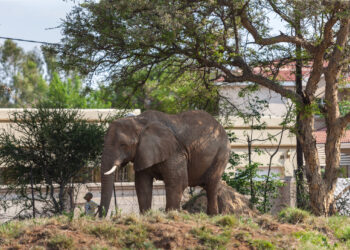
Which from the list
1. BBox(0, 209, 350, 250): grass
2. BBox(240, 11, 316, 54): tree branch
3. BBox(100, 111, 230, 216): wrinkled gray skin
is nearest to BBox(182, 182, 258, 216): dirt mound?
BBox(100, 111, 230, 216): wrinkled gray skin

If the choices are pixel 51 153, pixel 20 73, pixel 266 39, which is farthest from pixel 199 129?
pixel 20 73

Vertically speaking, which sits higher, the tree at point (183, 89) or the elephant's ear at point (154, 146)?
the tree at point (183, 89)

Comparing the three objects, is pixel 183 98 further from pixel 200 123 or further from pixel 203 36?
pixel 200 123

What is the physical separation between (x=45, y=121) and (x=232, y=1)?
5.50m

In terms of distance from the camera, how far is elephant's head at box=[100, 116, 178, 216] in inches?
426

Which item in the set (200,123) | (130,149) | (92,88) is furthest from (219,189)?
(92,88)

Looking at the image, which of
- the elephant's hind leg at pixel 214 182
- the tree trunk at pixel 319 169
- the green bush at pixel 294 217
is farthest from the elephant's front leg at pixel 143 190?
the tree trunk at pixel 319 169

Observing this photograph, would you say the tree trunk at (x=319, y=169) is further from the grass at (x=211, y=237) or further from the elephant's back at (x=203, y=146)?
the grass at (x=211, y=237)

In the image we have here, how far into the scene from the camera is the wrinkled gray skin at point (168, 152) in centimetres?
1100

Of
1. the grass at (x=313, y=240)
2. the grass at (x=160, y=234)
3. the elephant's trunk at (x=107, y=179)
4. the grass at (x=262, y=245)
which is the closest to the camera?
the grass at (x=160, y=234)

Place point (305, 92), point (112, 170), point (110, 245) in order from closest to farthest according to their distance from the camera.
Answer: point (110, 245) < point (112, 170) < point (305, 92)

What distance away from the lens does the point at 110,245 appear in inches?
324

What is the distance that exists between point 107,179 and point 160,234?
243 centimetres

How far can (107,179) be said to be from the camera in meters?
10.7
